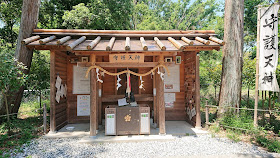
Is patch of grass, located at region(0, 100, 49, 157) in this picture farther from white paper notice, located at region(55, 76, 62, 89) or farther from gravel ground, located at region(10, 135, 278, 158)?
white paper notice, located at region(55, 76, 62, 89)

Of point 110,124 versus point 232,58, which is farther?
point 232,58

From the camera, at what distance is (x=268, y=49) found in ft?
16.5

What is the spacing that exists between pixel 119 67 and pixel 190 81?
3.17 metres

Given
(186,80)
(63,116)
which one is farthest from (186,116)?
(63,116)

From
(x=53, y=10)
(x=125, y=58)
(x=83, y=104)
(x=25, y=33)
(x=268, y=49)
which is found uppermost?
(x=53, y=10)

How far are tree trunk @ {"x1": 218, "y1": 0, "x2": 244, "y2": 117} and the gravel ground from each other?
1781 mm

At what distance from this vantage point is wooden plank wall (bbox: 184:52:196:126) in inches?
254

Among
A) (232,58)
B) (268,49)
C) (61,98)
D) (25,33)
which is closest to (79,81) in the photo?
(61,98)

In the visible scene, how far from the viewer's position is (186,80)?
7.19 meters

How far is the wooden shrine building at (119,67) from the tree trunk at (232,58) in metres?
0.81

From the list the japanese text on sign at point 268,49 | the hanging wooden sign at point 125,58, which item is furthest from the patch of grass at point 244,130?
the hanging wooden sign at point 125,58

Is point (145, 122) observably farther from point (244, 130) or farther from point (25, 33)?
point (25, 33)

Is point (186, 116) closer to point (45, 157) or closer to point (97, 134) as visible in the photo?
point (97, 134)

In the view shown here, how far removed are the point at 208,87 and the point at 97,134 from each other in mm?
9736
